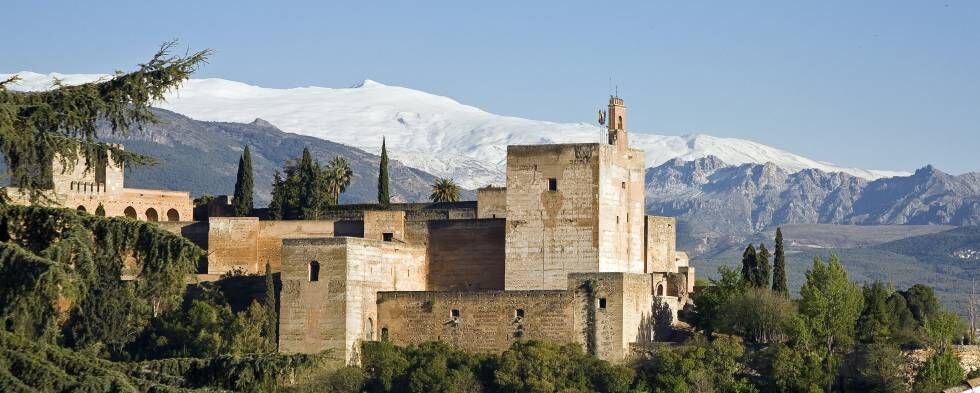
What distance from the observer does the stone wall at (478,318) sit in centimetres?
5391

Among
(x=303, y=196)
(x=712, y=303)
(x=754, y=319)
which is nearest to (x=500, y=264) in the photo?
(x=712, y=303)

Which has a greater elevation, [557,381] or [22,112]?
[22,112]

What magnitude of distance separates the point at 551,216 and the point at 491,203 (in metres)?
7.76

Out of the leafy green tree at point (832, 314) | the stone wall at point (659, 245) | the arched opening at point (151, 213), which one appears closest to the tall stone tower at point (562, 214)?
the stone wall at point (659, 245)

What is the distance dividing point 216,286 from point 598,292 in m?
12.8

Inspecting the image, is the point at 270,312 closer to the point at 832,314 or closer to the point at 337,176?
the point at 832,314

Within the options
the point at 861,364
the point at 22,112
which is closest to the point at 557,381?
the point at 861,364

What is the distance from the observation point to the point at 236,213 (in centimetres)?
7044

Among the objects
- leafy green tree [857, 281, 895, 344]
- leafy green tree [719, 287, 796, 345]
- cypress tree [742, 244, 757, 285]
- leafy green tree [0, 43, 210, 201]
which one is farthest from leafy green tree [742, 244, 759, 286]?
leafy green tree [0, 43, 210, 201]

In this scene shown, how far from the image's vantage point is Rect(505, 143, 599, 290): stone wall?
5600 centimetres

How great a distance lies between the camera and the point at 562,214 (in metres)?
56.2

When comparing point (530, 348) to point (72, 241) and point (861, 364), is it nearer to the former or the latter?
point (861, 364)

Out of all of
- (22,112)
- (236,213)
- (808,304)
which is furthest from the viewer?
(236,213)

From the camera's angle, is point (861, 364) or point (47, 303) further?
point (861, 364)
